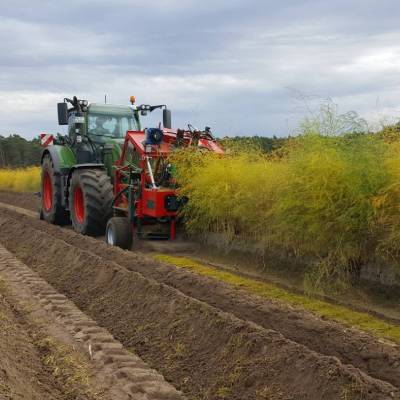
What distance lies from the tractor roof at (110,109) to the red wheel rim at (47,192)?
2.25 meters

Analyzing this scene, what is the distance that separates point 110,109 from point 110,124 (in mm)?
318

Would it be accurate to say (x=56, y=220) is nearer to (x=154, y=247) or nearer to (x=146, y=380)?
(x=154, y=247)

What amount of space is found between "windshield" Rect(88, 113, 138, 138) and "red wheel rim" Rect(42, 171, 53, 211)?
6.94 feet

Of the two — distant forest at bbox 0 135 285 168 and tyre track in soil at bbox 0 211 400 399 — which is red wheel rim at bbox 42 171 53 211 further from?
distant forest at bbox 0 135 285 168

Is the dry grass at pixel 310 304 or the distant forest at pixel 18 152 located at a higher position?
the distant forest at pixel 18 152

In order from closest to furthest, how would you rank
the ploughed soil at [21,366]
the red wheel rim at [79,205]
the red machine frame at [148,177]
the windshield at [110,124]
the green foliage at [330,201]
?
1. the ploughed soil at [21,366]
2. the green foliage at [330,201]
3. the red machine frame at [148,177]
4. the red wheel rim at [79,205]
5. the windshield at [110,124]

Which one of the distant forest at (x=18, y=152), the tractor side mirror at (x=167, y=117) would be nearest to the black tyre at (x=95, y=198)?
the tractor side mirror at (x=167, y=117)

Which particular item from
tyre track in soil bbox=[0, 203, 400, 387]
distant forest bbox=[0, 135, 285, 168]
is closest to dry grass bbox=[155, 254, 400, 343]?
tyre track in soil bbox=[0, 203, 400, 387]

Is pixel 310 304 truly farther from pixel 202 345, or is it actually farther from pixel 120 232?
pixel 120 232

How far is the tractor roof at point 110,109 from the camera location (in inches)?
475

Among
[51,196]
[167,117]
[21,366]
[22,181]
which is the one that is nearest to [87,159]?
[167,117]

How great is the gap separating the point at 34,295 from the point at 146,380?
10.3 ft

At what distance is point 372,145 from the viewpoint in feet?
21.5

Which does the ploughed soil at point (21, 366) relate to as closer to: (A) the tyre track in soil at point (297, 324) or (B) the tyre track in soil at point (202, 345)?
(B) the tyre track in soil at point (202, 345)
